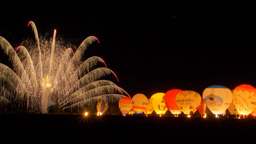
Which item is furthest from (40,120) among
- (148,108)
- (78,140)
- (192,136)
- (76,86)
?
(148,108)

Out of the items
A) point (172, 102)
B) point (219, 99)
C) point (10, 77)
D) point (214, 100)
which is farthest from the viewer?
point (172, 102)

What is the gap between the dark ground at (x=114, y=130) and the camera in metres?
12.5

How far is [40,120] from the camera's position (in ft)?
44.1

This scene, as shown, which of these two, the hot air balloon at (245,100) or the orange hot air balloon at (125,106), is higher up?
the orange hot air balloon at (125,106)

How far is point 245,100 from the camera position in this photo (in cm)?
3238

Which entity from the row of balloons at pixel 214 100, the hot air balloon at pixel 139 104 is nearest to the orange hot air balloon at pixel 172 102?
the row of balloons at pixel 214 100

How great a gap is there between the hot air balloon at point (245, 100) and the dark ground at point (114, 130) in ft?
59.5

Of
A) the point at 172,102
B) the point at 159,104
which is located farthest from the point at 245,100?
the point at 159,104

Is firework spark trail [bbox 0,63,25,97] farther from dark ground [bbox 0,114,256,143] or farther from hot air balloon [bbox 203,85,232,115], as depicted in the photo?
hot air balloon [bbox 203,85,232,115]

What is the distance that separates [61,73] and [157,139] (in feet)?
50.5

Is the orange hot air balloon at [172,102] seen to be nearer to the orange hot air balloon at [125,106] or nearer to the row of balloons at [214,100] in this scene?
the row of balloons at [214,100]

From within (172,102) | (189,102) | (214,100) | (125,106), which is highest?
(125,106)

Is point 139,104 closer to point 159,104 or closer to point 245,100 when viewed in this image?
point 159,104

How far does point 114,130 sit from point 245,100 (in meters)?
23.9
